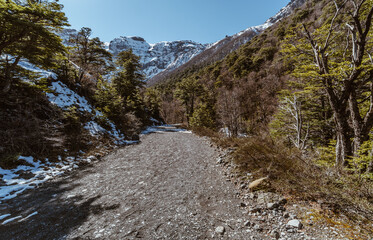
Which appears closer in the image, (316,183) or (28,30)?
(316,183)

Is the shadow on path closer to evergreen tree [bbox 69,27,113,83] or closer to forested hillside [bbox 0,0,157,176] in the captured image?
forested hillside [bbox 0,0,157,176]

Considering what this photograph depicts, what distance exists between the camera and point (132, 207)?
13.0ft

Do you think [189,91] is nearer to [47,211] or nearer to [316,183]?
[316,183]

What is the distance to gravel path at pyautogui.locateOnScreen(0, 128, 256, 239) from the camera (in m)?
3.08

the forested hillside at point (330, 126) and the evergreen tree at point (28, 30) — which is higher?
the evergreen tree at point (28, 30)

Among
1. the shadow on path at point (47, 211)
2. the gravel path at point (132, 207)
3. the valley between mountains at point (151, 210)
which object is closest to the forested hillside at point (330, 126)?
the valley between mountains at point (151, 210)

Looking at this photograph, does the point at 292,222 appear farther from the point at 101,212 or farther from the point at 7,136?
the point at 7,136

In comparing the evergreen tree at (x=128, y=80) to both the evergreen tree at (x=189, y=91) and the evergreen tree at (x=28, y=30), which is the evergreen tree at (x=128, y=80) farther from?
the evergreen tree at (x=28, y=30)

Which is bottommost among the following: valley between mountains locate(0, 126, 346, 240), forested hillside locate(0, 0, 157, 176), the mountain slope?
valley between mountains locate(0, 126, 346, 240)

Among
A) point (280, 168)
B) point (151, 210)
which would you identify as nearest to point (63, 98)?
point (151, 210)

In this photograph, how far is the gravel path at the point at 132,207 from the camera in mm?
3082

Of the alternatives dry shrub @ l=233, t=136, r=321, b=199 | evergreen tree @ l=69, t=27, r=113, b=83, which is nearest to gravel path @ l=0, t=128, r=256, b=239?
dry shrub @ l=233, t=136, r=321, b=199

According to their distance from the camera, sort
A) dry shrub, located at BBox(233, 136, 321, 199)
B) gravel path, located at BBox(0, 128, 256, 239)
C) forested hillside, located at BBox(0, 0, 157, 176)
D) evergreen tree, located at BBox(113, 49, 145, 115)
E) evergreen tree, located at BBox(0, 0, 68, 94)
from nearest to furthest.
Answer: gravel path, located at BBox(0, 128, 256, 239)
dry shrub, located at BBox(233, 136, 321, 199)
evergreen tree, located at BBox(0, 0, 68, 94)
forested hillside, located at BBox(0, 0, 157, 176)
evergreen tree, located at BBox(113, 49, 145, 115)

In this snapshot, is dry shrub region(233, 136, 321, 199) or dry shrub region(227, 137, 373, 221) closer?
dry shrub region(227, 137, 373, 221)
